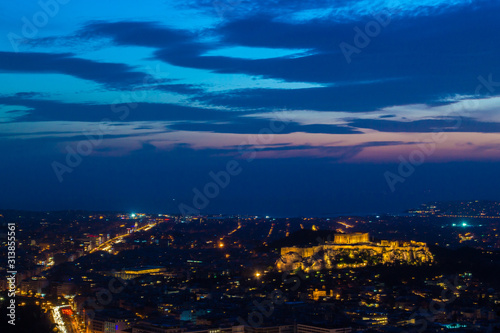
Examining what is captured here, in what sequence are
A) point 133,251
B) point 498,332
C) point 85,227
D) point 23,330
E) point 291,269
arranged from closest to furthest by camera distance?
1. point 498,332
2. point 23,330
3. point 291,269
4. point 133,251
5. point 85,227

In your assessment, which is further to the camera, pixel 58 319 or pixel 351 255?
pixel 351 255

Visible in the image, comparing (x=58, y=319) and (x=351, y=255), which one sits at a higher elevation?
(x=351, y=255)

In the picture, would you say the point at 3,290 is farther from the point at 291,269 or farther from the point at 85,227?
the point at 85,227

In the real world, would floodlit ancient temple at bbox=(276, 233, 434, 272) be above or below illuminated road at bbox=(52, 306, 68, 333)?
above

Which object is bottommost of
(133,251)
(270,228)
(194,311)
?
(194,311)

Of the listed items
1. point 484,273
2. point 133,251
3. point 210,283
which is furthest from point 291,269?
point 133,251

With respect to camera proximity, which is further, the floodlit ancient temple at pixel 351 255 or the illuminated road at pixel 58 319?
the floodlit ancient temple at pixel 351 255

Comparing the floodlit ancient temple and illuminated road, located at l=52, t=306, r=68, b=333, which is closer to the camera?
illuminated road, located at l=52, t=306, r=68, b=333

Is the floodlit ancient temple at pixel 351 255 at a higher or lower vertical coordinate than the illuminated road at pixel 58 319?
higher
